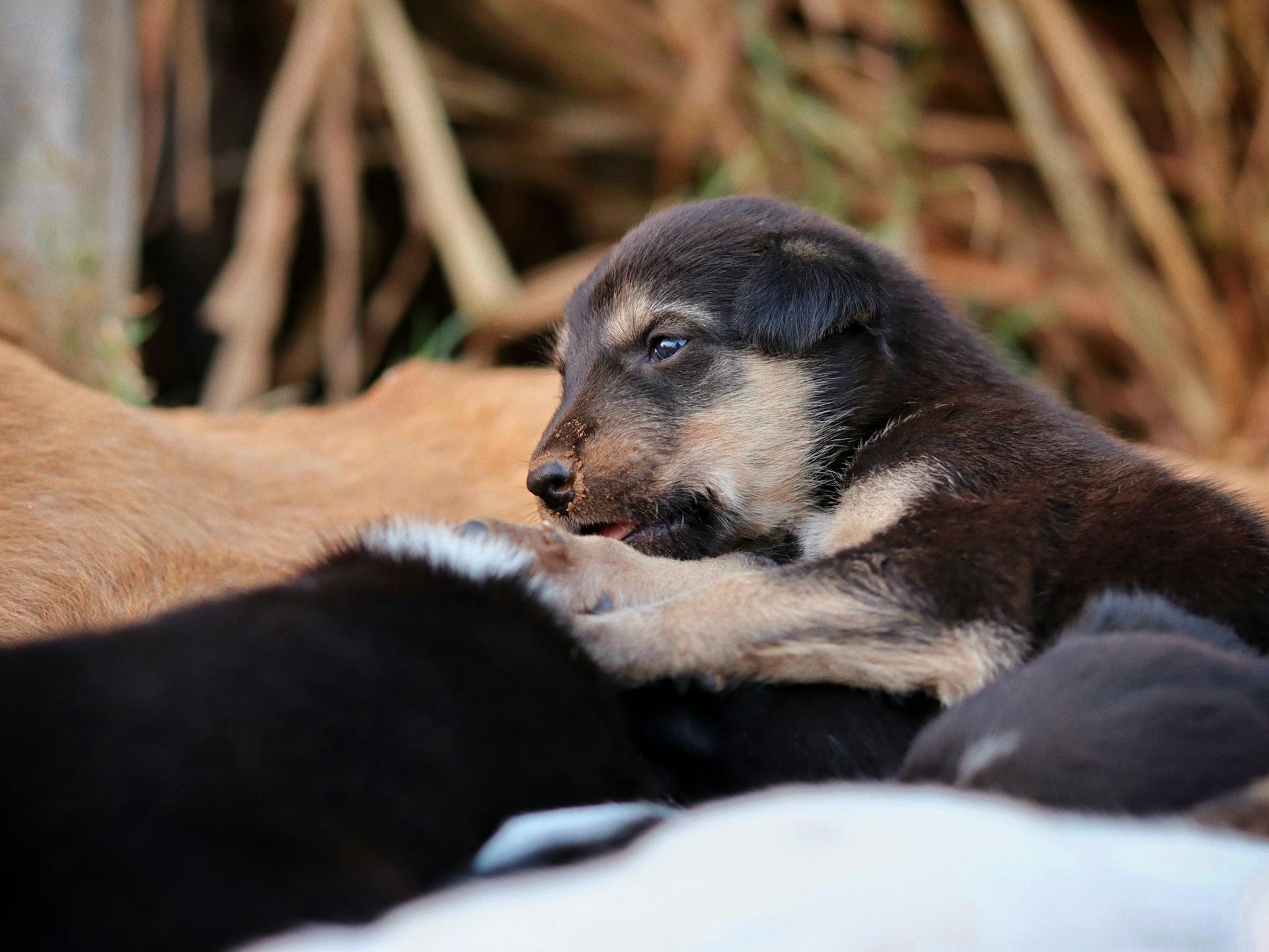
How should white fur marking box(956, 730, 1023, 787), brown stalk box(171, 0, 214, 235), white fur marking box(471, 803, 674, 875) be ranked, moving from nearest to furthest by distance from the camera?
white fur marking box(471, 803, 674, 875) → white fur marking box(956, 730, 1023, 787) → brown stalk box(171, 0, 214, 235)

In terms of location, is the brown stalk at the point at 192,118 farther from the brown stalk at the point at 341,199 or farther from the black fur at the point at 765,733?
the black fur at the point at 765,733

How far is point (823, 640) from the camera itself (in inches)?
98.3

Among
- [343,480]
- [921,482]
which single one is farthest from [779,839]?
[343,480]

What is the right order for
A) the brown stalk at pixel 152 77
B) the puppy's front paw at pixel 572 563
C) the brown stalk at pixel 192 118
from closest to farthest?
1. the puppy's front paw at pixel 572 563
2. the brown stalk at pixel 152 77
3. the brown stalk at pixel 192 118

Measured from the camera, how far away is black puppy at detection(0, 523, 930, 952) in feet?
5.17

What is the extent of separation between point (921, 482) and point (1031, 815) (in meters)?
1.13

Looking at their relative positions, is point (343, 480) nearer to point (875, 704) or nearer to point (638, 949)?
point (875, 704)

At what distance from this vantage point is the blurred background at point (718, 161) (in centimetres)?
679

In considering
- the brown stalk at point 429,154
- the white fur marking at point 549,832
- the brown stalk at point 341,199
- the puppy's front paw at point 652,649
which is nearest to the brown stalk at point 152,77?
the brown stalk at point 341,199

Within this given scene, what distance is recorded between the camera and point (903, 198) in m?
6.70

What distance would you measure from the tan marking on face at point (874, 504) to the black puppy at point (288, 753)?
83 cm

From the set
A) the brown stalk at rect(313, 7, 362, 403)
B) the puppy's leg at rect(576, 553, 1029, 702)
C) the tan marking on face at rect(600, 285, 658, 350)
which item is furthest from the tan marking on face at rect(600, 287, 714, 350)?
the brown stalk at rect(313, 7, 362, 403)

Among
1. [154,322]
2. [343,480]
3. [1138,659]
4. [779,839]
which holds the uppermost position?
[1138,659]

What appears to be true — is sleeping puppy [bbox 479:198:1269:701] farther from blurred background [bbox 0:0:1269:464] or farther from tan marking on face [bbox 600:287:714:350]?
blurred background [bbox 0:0:1269:464]
